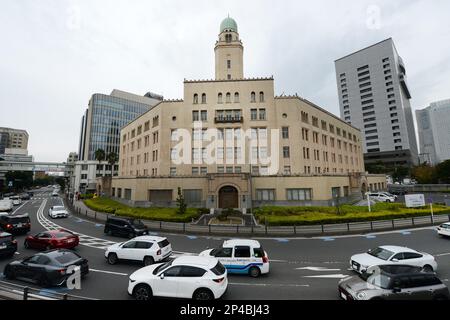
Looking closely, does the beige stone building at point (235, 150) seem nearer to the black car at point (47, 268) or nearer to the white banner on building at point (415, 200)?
the white banner on building at point (415, 200)

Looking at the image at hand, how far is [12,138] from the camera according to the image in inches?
6870

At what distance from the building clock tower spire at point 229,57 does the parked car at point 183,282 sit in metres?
47.6

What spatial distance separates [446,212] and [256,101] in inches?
1305

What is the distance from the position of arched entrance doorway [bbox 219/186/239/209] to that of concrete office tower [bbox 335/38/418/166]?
12572 cm

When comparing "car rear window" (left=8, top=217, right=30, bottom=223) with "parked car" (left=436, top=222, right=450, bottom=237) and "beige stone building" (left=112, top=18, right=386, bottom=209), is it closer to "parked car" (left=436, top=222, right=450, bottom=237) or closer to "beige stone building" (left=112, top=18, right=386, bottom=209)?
"beige stone building" (left=112, top=18, right=386, bottom=209)

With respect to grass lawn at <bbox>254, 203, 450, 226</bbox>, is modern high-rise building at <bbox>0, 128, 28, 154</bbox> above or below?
above

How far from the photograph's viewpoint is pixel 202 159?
145ft

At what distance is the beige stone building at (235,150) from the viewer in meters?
39.2

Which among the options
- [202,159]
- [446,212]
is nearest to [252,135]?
[202,159]

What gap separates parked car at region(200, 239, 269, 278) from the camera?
12805 mm

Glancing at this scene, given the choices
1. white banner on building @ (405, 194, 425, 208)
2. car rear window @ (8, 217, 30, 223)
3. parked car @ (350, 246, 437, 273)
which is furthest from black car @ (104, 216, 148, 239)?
white banner on building @ (405, 194, 425, 208)

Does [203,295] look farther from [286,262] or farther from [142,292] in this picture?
[286,262]

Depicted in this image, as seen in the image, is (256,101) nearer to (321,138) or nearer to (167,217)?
(321,138)

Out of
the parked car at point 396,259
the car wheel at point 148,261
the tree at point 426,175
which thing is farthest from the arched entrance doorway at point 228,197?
the tree at point 426,175
